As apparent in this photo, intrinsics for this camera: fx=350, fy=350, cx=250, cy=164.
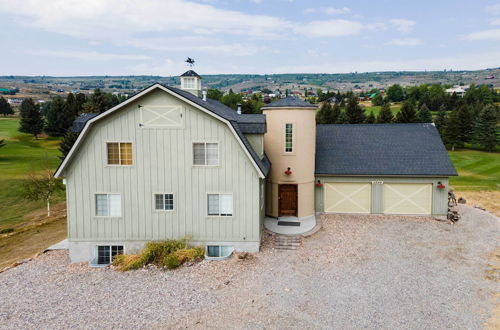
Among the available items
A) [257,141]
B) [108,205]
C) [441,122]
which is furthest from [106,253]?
[441,122]

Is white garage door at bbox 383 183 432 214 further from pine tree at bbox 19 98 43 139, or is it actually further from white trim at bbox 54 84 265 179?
pine tree at bbox 19 98 43 139

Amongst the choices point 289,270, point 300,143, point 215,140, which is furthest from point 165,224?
point 300,143

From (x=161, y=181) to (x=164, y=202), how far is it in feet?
2.98

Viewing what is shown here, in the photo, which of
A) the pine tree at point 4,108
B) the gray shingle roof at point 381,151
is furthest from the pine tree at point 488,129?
the pine tree at point 4,108

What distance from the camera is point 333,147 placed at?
21453mm

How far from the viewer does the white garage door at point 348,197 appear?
19.9m

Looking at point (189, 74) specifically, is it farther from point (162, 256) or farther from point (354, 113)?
point (354, 113)

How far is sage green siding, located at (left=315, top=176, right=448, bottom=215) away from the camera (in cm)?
1923

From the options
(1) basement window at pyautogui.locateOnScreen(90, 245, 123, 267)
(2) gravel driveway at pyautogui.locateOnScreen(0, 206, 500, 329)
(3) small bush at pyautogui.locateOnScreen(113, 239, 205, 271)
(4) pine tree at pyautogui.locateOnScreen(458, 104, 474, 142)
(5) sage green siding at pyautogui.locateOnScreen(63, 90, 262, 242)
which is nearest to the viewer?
(2) gravel driveway at pyautogui.locateOnScreen(0, 206, 500, 329)

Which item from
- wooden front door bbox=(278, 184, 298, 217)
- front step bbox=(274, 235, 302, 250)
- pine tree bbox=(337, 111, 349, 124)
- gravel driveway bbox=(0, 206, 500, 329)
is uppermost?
pine tree bbox=(337, 111, 349, 124)

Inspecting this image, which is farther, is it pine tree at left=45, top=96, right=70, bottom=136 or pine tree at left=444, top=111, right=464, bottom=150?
pine tree at left=45, top=96, right=70, bottom=136

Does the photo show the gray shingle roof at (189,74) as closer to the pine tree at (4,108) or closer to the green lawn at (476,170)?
the green lawn at (476,170)

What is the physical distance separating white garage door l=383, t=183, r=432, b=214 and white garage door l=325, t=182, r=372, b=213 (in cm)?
104

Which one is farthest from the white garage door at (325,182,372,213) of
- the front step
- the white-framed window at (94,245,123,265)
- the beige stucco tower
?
the white-framed window at (94,245,123,265)
